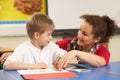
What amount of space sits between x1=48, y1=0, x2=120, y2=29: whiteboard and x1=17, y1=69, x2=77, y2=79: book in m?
1.78

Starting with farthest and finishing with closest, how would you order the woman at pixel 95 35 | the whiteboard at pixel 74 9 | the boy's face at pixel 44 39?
the whiteboard at pixel 74 9 < the woman at pixel 95 35 < the boy's face at pixel 44 39

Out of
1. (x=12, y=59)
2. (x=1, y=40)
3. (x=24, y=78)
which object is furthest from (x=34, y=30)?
(x=1, y=40)

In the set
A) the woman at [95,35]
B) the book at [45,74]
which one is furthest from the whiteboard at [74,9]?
the book at [45,74]

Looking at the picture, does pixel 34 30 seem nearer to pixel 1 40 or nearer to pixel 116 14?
pixel 1 40

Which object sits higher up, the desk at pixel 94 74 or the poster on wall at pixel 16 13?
the poster on wall at pixel 16 13

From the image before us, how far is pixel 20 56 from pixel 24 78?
34 cm

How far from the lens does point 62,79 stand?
1567 millimetres

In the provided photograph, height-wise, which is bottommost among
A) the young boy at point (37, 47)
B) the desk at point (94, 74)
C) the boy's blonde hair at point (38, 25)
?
the desk at point (94, 74)

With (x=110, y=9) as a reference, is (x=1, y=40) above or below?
below

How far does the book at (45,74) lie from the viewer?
5.26 feet

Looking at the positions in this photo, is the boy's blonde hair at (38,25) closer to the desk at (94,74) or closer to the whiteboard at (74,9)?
the desk at (94,74)

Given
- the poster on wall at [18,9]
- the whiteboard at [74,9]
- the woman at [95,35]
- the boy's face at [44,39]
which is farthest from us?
the whiteboard at [74,9]

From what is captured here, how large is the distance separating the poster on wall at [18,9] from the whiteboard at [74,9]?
0.13 m

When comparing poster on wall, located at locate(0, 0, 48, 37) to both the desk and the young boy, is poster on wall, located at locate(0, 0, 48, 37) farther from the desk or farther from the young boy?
the desk
